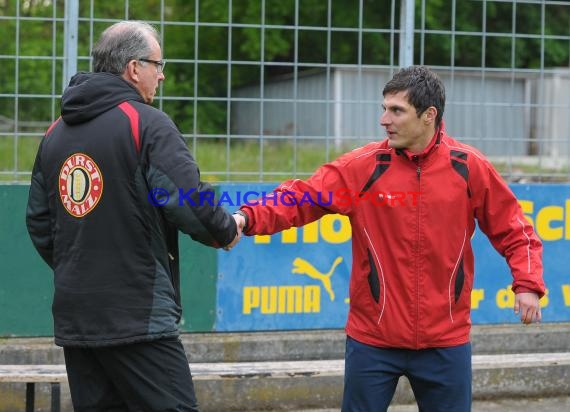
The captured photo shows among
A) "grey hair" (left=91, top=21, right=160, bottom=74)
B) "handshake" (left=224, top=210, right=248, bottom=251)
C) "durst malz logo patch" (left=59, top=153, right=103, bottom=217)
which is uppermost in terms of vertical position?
"grey hair" (left=91, top=21, right=160, bottom=74)

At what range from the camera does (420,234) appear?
362cm

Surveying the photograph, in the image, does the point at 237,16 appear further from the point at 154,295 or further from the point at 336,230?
the point at 154,295

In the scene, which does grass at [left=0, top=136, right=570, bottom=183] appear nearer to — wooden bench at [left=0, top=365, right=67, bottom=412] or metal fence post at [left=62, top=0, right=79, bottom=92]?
metal fence post at [left=62, top=0, right=79, bottom=92]

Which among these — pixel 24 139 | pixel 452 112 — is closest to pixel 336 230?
Result: pixel 452 112

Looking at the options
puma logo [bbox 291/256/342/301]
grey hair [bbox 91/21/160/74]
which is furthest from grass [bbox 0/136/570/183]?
grey hair [bbox 91/21/160/74]

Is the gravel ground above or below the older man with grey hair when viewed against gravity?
below

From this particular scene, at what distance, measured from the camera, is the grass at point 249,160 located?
6.23m

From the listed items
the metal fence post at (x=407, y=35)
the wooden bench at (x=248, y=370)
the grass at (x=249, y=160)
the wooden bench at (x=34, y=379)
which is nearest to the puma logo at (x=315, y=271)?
the grass at (x=249, y=160)

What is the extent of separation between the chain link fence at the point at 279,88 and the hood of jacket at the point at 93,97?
217 centimetres

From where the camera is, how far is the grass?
20.5 feet

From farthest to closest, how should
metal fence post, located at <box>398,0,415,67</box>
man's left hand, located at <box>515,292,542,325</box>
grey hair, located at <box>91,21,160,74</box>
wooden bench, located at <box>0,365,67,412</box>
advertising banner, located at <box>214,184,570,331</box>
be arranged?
metal fence post, located at <box>398,0,415,67</box>, advertising banner, located at <box>214,184,570,331</box>, wooden bench, located at <box>0,365,67,412</box>, man's left hand, located at <box>515,292,542,325</box>, grey hair, located at <box>91,21,160,74</box>

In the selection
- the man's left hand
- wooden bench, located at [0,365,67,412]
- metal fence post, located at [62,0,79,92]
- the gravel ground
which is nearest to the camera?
the man's left hand

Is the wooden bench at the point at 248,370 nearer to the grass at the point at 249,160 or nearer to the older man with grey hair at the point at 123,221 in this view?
the grass at the point at 249,160

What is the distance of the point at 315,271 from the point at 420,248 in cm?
258
